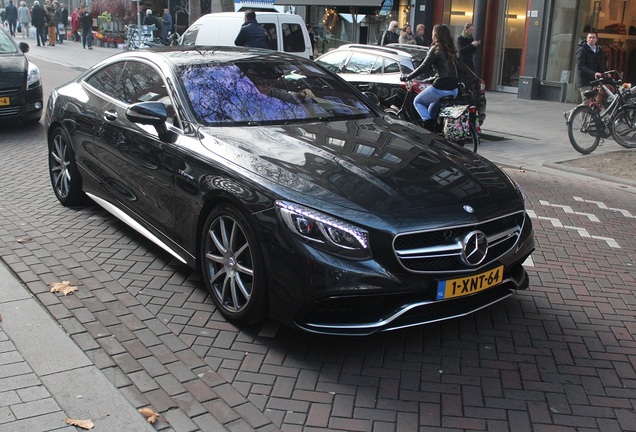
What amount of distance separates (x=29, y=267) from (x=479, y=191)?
10.9 feet

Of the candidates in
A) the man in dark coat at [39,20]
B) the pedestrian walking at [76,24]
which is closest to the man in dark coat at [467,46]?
the man in dark coat at [39,20]

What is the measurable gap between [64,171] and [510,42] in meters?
15.5

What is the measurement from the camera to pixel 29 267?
5.27 m

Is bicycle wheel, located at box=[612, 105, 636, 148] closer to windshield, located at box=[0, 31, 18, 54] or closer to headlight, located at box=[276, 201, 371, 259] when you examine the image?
headlight, located at box=[276, 201, 371, 259]

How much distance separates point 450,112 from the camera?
975cm

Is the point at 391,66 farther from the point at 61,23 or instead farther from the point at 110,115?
the point at 61,23

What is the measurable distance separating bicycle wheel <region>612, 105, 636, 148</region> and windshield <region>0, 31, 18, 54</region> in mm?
9853

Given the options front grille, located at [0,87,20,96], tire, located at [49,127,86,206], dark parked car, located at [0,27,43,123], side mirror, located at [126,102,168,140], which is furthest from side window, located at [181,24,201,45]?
side mirror, located at [126,102,168,140]

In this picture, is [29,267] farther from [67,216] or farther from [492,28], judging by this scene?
[492,28]

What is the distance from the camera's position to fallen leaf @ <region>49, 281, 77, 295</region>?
4.81 metres

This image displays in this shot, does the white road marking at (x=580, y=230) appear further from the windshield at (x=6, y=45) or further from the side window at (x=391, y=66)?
the windshield at (x=6, y=45)

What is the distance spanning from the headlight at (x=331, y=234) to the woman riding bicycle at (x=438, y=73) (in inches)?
265

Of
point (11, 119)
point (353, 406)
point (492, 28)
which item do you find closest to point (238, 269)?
point (353, 406)

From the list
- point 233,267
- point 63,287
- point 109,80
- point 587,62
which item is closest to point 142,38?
point 587,62
